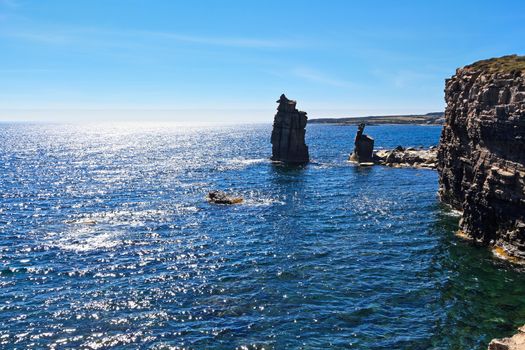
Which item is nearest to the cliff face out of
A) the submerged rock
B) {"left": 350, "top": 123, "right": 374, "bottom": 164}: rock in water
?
the submerged rock

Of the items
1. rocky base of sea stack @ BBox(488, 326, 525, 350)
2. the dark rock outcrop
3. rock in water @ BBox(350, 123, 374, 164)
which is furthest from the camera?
rock in water @ BBox(350, 123, 374, 164)

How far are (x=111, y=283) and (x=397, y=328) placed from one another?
2609cm

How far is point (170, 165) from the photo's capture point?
136 m

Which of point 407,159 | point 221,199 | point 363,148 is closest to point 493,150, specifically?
point 221,199

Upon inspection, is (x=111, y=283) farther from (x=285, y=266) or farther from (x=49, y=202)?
(x=49, y=202)

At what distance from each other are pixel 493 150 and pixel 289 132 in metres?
83.8

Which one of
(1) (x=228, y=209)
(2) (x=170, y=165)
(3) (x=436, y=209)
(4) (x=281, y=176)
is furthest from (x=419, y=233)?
(2) (x=170, y=165)

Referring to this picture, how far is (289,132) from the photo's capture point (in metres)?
132

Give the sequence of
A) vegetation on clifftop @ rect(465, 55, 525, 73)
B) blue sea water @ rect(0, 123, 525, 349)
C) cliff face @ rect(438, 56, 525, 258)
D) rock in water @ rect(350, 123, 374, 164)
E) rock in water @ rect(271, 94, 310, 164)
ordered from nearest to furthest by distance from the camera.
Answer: blue sea water @ rect(0, 123, 525, 349)
cliff face @ rect(438, 56, 525, 258)
vegetation on clifftop @ rect(465, 55, 525, 73)
rock in water @ rect(271, 94, 310, 164)
rock in water @ rect(350, 123, 374, 164)

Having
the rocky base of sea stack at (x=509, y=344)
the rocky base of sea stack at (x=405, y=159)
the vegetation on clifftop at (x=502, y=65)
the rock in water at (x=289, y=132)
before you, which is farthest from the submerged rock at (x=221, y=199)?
the rocky base of sea stack at (x=405, y=159)

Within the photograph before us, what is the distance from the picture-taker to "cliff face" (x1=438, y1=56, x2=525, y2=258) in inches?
1795

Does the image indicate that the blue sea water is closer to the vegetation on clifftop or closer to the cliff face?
the cliff face

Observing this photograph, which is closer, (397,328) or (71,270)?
(397,328)

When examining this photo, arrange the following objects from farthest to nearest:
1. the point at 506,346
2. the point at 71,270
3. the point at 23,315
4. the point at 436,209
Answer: the point at 436,209
the point at 71,270
the point at 23,315
the point at 506,346
